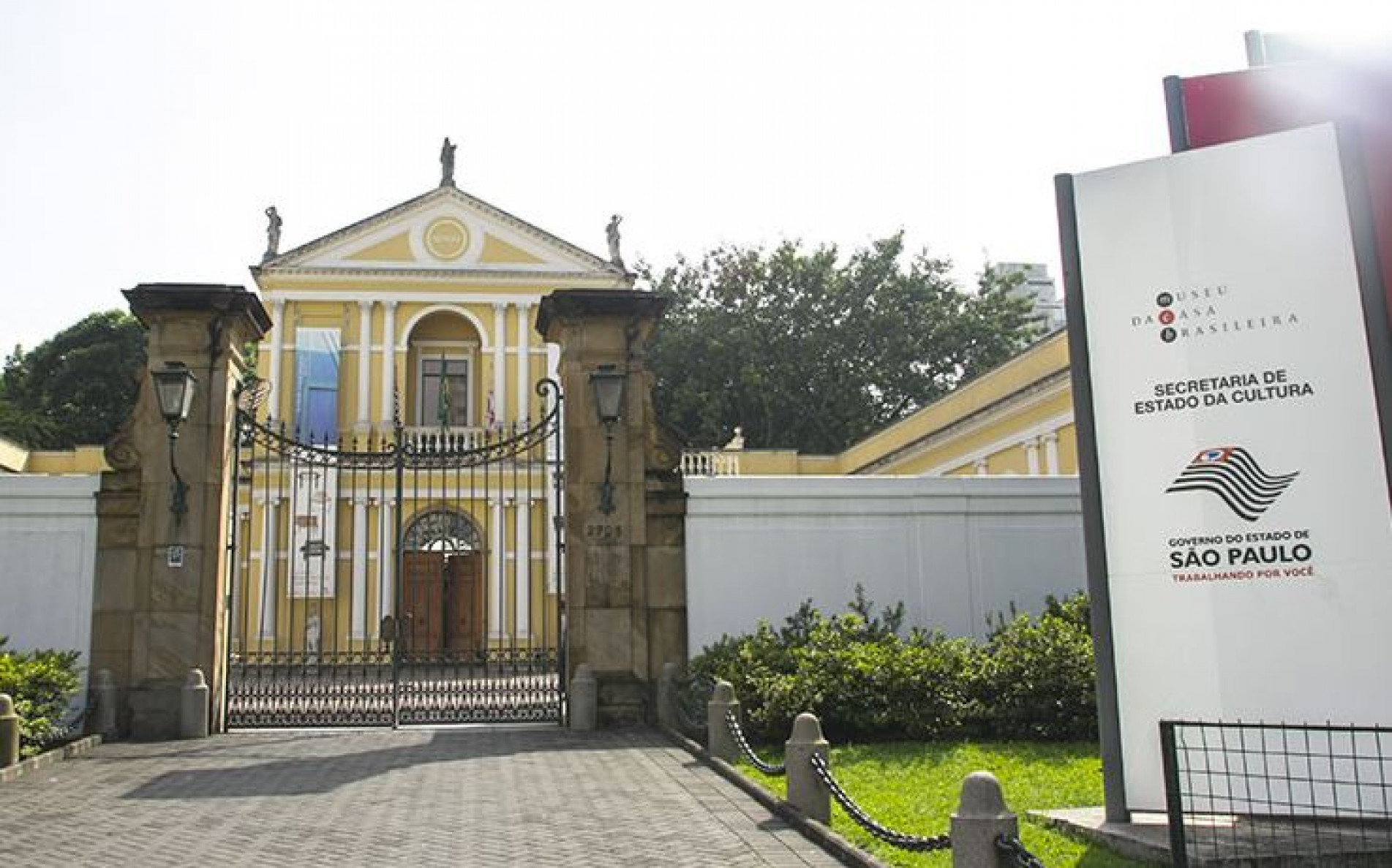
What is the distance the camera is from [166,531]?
14.0m

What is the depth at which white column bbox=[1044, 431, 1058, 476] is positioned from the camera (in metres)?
26.4

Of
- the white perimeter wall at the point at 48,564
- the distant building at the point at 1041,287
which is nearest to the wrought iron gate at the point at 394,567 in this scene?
the white perimeter wall at the point at 48,564

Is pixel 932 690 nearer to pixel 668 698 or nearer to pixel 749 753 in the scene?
pixel 749 753

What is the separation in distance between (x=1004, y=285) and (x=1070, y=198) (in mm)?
38989

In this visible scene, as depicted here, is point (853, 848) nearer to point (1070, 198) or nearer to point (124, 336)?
point (1070, 198)

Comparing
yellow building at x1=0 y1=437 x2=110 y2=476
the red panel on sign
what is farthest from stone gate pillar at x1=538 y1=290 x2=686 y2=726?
yellow building at x1=0 y1=437 x2=110 y2=476

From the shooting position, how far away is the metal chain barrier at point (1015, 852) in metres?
5.66

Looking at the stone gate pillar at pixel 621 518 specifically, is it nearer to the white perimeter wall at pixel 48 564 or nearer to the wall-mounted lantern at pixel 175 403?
the wall-mounted lantern at pixel 175 403

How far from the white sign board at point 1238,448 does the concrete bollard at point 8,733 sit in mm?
9051

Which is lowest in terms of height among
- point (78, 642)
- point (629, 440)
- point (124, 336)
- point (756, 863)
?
point (756, 863)

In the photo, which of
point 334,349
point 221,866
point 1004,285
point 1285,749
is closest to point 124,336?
point 334,349

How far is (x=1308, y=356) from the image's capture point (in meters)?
7.72

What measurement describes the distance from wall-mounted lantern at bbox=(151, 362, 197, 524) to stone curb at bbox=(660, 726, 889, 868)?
656 cm

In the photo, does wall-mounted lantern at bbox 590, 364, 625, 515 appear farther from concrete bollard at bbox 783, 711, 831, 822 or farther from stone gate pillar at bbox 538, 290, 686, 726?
concrete bollard at bbox 783, 711, 831, 822
